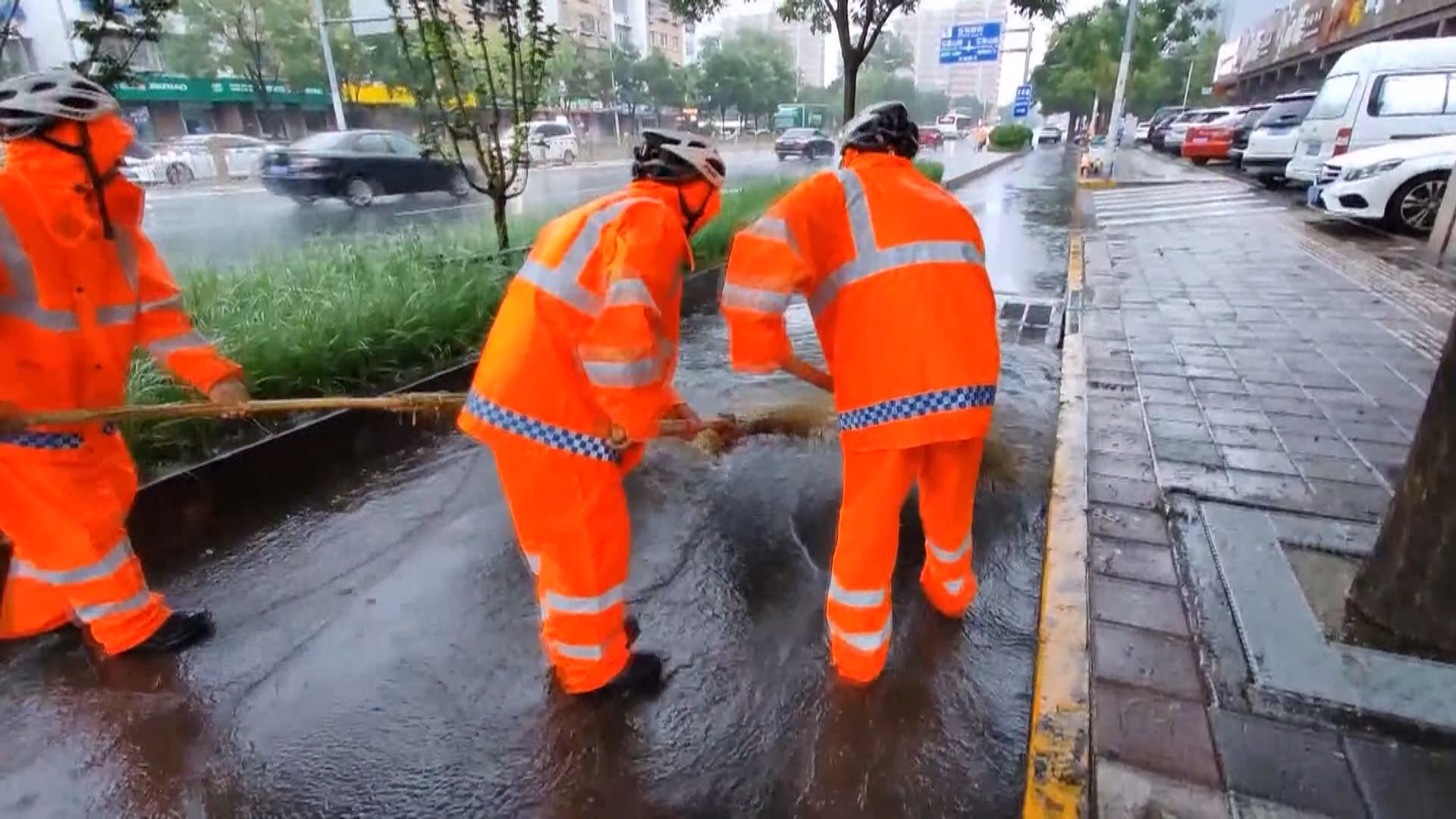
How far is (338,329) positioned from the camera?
4180mm

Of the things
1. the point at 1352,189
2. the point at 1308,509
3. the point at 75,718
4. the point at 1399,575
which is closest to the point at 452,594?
the point at 75,718

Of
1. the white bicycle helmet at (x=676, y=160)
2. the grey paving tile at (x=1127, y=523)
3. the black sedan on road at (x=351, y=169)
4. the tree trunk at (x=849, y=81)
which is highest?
the tree trunk at (x=849, y=81)

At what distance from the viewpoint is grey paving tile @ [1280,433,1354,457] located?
3.47 meters

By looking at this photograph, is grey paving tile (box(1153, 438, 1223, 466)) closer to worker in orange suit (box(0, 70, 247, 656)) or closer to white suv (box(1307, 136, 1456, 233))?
worker in orange suit (box(0, 70, 247, 656))

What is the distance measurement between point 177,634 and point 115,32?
10.7ft

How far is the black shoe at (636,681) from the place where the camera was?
2318 mm

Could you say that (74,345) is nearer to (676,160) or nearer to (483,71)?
(676,160)

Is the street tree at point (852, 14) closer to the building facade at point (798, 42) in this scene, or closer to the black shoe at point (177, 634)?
the black shoe at point (177, 634)

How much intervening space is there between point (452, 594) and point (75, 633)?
1171 millimetres

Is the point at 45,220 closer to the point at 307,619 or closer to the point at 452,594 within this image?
the point at 307,619

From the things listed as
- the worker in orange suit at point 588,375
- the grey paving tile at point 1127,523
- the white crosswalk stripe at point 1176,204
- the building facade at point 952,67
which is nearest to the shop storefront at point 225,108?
the white crosswalk stripe at point 1176,204

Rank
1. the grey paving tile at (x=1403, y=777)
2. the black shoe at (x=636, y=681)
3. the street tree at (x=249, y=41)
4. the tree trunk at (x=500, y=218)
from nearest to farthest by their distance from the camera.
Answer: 1. the grey paving tile at (x=1403, y=777)
2. the black shoe at (x=636, y=681)
3. the tree trunk at (x=500, y=218)
4. the street tree at (x=249, y=41)

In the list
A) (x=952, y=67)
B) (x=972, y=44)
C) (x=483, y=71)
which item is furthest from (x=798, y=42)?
(x=483, y=71)

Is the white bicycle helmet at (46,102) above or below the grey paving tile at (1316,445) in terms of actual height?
above
